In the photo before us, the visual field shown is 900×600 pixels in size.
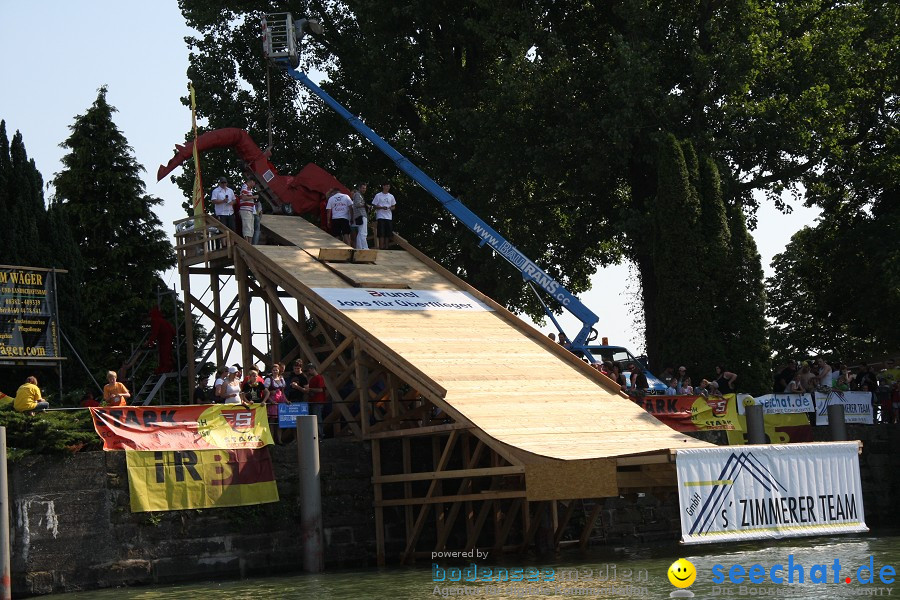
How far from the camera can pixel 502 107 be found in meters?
35.0

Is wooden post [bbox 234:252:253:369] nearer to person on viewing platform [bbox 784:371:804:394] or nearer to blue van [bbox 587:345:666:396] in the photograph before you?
blue van [bbox 587:345:666:396]

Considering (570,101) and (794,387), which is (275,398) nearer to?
(794,387)

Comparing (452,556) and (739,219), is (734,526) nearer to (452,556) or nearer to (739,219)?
(452,556)

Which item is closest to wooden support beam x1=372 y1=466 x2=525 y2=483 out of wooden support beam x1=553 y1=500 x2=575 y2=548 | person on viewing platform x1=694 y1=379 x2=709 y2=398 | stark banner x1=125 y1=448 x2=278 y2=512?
stark banner x1=125 y1=448 x2=278 y2=512

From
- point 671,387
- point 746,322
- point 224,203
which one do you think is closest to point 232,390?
point 224,203

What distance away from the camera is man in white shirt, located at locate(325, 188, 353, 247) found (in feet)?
96.4

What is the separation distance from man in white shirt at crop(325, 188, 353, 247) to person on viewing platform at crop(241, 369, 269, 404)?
249 inches

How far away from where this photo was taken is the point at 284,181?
105 feet

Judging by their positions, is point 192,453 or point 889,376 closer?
point 192,453

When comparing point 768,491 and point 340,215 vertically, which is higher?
point 340,215

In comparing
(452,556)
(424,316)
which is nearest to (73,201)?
(424,316)

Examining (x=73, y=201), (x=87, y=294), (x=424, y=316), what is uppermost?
(x=73, y=201)

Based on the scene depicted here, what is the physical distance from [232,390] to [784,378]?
41.6 ft

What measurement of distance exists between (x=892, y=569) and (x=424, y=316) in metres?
10.1
